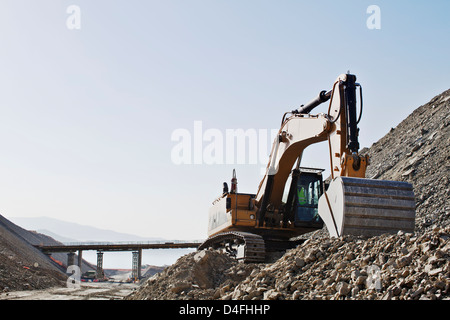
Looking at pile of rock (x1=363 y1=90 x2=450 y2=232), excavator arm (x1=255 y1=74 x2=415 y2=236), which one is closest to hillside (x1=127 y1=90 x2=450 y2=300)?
excavator arm (x1=255 y1=74 x2=415 y2=236)

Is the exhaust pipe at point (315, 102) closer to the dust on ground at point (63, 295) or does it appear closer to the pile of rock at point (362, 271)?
the pile of rock at point (362, 271)

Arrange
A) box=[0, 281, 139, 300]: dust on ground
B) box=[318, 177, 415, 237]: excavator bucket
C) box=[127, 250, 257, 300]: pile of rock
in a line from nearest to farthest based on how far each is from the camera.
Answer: box=[318, 177, 415, 237]: excavator bucket
box=[127, 250, 257, 300]: pile of rock
box=[0, 281, 139, 300]: dust on ground

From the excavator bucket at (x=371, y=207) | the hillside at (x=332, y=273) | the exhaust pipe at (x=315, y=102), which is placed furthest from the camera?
the exhaust pipe at (x=315, y=102)

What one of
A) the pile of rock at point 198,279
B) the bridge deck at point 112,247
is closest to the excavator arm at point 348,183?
the pile of rock at point 198,279

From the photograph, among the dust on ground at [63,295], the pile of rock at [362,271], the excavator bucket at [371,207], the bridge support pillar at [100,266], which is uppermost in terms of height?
the excavator bucket at [371,207]

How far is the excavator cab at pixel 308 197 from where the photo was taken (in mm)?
15062

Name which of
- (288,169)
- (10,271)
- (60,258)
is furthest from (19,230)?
(288,169)

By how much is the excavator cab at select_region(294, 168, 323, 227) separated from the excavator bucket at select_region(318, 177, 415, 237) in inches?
203

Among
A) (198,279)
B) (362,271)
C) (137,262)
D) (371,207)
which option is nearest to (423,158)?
(371,207)

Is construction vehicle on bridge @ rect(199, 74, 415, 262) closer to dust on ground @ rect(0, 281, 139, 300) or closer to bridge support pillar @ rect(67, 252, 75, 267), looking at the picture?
dust on ground @ rect(0, 281, 139, 300)

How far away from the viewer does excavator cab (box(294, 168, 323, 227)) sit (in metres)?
15.1

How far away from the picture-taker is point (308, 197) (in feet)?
49.9
